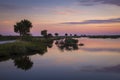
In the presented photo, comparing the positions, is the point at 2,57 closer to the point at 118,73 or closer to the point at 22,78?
the point at 22,78

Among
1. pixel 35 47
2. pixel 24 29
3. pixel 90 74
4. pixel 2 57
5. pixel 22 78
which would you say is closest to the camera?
pixel 22 78

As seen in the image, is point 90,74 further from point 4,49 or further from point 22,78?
point 4,49

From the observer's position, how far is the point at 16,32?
103938mm

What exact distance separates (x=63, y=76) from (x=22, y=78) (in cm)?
563

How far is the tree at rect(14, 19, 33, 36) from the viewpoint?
98938 millimetres

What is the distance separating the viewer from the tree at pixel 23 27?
9894 centimetres

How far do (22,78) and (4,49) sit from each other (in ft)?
73.6

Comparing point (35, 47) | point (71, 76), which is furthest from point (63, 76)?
point (35, 47)

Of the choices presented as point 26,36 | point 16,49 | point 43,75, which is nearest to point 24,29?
point 26,36

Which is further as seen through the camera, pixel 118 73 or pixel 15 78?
pixel 118 73

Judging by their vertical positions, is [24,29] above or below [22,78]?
above

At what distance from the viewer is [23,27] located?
98.8m

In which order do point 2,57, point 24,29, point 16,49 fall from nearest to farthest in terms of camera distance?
point 2,57 → point 16,49 → point 24,29

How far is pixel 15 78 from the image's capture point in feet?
94.4
